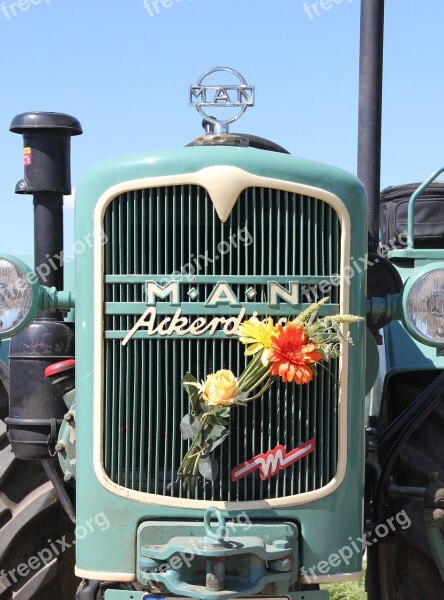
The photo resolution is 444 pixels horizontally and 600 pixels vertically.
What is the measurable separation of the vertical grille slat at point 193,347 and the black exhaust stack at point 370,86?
131cm

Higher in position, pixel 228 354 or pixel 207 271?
pixel 207 271

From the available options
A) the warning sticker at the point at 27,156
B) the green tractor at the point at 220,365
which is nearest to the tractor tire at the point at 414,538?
the green tractor at the point at 220,365

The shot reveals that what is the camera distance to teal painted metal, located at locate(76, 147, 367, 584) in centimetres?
329

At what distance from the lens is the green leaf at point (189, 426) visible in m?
3.19

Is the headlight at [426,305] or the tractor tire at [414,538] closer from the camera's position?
the headlight at [426,305]

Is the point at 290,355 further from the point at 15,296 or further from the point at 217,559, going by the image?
the point at 15,296

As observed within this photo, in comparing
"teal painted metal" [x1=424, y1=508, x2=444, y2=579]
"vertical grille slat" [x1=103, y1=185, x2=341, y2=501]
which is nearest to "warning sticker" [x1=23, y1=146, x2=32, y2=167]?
"vertical grille slat" [x1=103, y1=185, x2=341, y2=501]

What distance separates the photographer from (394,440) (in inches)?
154

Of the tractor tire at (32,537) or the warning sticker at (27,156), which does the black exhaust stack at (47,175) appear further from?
the tractor tire at (32,537)

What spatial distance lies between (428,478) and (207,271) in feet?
3.84

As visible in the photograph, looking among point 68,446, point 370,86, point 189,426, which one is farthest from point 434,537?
point 370,86

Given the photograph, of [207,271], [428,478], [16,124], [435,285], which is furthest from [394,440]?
[16,124]

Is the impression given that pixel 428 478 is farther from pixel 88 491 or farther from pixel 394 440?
pixel 88 491

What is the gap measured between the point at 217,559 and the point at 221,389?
19.4 inches
